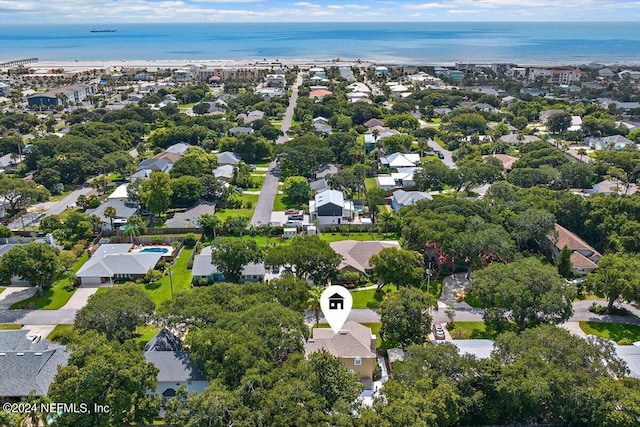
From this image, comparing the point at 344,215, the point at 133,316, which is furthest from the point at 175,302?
the point at 344,215

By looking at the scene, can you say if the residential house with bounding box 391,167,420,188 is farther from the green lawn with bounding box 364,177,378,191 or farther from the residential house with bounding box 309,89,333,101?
the residential house with bounding box 309,89,333,101

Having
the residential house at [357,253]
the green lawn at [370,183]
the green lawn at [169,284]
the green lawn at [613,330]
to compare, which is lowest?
the green lawn at [169,284]

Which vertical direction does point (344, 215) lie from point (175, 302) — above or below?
below

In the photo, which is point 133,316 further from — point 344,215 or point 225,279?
point 344,215

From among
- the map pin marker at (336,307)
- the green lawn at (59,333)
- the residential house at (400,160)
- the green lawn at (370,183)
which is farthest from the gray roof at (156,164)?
the map pin marker at (336,307)

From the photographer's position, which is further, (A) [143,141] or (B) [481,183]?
(A) [143,141]

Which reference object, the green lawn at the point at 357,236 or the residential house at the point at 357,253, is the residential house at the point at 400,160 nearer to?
the green lawn at the point at 357,236
